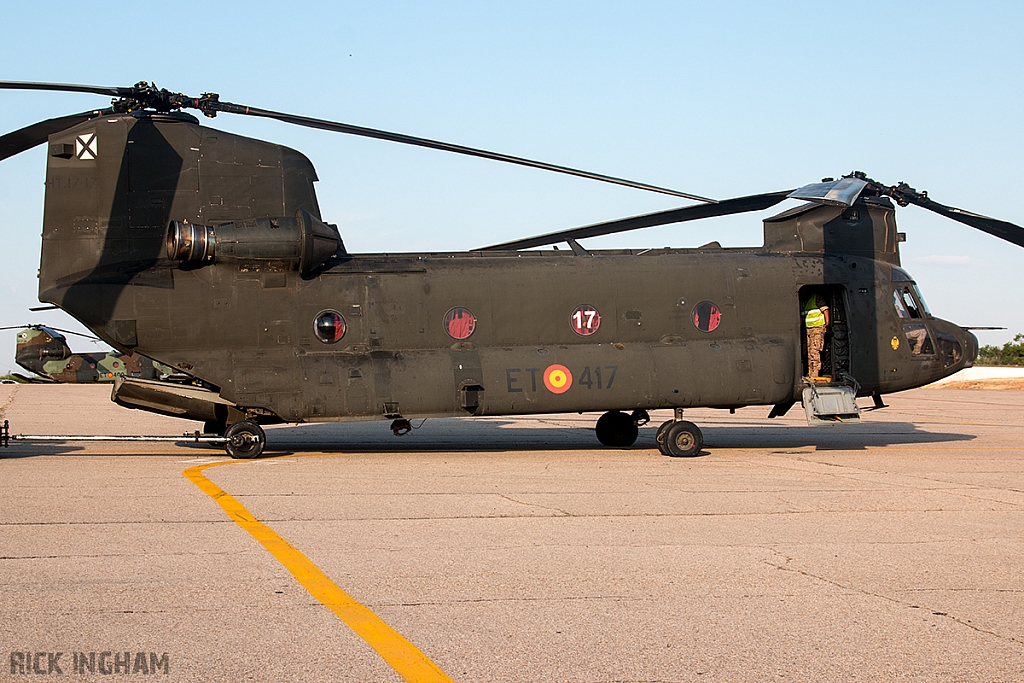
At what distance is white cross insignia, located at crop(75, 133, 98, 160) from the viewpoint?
1472 cm

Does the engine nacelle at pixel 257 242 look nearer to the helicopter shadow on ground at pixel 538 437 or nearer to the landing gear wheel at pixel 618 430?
the helicopter shadow on ground at pixel 538 437

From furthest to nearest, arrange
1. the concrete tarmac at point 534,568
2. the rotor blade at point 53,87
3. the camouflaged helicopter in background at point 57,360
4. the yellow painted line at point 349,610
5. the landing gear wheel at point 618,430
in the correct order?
1. the camouflaged helicopter in background at point 57,360
2. the landing gear wheel at point 618,430
3. the rotor blade at point 53,87
4. the concrete tarmac at point 534,568
5. the yellow painted line at point 349,610

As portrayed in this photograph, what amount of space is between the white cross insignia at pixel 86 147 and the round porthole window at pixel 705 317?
10069 millimetres

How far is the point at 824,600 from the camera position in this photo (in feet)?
20.6

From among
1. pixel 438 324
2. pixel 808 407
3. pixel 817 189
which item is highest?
pixel 817 189

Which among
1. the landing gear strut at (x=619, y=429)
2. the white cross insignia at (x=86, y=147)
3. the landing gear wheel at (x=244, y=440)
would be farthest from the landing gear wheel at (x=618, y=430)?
the white cross insignia at (x=86, y=147)

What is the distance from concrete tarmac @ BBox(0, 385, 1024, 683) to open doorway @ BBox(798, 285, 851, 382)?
2.57 meters

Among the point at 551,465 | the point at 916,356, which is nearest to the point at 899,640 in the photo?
the point at 551,465

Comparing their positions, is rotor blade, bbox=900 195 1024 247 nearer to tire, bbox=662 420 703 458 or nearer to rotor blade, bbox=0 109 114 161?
tire, bbox=662 420 703 458

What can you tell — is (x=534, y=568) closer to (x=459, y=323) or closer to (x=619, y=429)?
(x=459, y=323)

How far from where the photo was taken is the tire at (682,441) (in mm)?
15305

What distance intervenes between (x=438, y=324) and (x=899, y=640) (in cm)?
1061

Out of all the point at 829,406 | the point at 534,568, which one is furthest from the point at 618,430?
the point at 534,568

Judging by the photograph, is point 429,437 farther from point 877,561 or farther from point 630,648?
point 630,648
